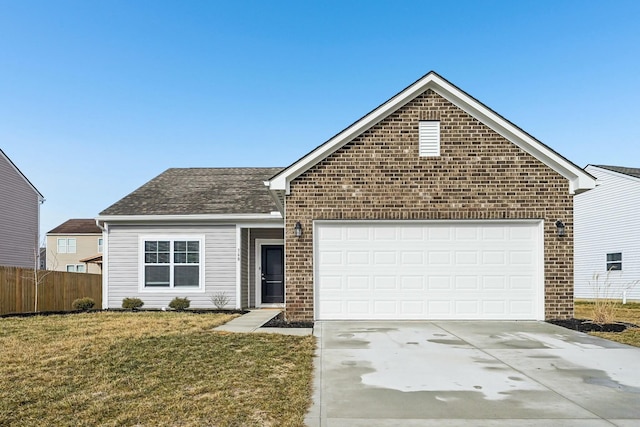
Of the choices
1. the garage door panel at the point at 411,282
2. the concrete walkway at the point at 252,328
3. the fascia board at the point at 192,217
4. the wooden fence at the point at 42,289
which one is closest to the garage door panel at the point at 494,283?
the garage door panel at the point at 411,282

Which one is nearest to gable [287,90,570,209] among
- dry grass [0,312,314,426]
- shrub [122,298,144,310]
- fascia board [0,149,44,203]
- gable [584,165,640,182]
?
dry grass [0,312,314,426]

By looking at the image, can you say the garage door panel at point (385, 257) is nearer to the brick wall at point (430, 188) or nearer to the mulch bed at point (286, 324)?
the brick wall at point (430, 188)

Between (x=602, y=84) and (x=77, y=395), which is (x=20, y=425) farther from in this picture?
(x=602, y=84)

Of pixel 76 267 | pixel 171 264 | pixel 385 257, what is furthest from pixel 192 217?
pixel 76 267

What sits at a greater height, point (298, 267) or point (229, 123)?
point (229, 123)

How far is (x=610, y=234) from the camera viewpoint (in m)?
25.9

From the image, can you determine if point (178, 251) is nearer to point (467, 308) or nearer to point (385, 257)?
point (385, 257)

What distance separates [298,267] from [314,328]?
66.6 inches

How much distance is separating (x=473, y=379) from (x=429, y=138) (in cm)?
722

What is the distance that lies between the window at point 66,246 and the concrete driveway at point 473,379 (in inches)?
1625

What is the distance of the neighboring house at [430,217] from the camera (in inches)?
481

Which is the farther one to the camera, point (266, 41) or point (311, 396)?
point (266, 41)

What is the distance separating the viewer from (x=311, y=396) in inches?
229

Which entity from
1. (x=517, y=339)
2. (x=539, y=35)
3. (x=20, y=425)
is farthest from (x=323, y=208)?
(x=539, y=35)
